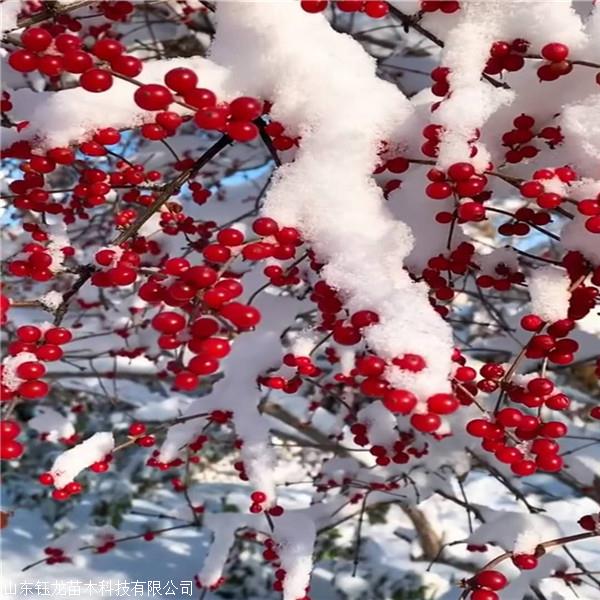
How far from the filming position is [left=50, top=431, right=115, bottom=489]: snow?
1.70 metres

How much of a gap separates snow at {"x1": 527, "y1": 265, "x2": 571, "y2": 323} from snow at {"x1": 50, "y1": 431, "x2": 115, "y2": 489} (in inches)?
47.9

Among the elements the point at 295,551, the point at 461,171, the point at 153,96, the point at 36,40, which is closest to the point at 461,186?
the point at 461,171

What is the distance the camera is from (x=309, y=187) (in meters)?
1.39

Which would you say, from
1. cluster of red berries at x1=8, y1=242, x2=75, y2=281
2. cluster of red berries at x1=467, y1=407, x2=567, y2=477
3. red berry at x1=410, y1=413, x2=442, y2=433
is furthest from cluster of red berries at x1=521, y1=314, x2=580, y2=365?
cluster of red berries at x1=8, y1=242, x2=75, y2=281

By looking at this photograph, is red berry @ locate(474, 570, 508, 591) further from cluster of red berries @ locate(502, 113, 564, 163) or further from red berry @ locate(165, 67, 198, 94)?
red berry @ locate(165, 67, 198, 94)

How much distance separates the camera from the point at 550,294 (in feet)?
4.36

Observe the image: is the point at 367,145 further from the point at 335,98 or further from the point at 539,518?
the point at 539,518

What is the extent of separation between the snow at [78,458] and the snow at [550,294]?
3.99ft

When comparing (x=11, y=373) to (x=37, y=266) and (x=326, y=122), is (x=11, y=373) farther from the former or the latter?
(x=326, y=122)

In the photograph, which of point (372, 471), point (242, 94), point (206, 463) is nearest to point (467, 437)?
point (372, 471)

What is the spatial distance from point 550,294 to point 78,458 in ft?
4.21

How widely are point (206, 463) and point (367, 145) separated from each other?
22.6 feet

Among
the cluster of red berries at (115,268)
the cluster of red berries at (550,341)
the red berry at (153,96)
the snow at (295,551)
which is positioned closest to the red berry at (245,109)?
the red berry at (153,96)

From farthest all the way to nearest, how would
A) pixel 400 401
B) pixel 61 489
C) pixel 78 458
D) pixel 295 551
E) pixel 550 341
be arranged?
pixel 295 551 → pixel 78 458 → pixel 61 489 → pixel 550 341 → pixel 400 401
